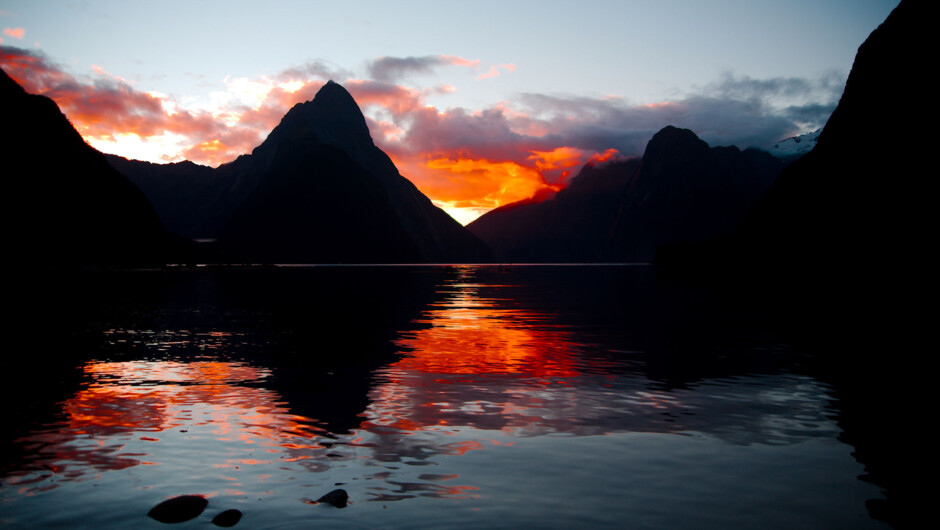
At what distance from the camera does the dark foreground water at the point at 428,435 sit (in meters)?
11.0

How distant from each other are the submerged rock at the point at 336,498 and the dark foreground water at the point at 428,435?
0.24m

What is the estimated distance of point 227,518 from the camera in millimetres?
10211

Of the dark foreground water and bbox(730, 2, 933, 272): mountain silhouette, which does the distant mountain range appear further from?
the dark foreground water

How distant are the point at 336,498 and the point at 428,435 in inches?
190

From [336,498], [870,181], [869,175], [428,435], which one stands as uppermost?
[869,175]

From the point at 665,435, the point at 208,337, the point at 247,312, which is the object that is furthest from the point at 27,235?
the point at 665,435

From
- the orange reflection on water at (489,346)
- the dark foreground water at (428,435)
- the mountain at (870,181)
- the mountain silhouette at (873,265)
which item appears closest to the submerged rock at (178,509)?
the dark foreground water at (428,435)

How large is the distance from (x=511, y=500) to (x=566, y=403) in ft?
27.7

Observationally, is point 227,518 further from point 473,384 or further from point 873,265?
point 873,265

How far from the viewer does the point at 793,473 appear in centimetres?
1298

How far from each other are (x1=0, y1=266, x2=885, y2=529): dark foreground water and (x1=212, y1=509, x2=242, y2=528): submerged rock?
20 centimetres

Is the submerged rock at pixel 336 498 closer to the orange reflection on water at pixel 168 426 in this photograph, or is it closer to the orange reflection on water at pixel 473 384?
the orange reflection on water at pixel 168 426

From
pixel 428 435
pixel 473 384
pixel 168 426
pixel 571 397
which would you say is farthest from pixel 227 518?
pixel 473 384

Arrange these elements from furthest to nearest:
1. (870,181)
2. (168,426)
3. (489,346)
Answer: (870,181)
(489,346)
(168,426)
